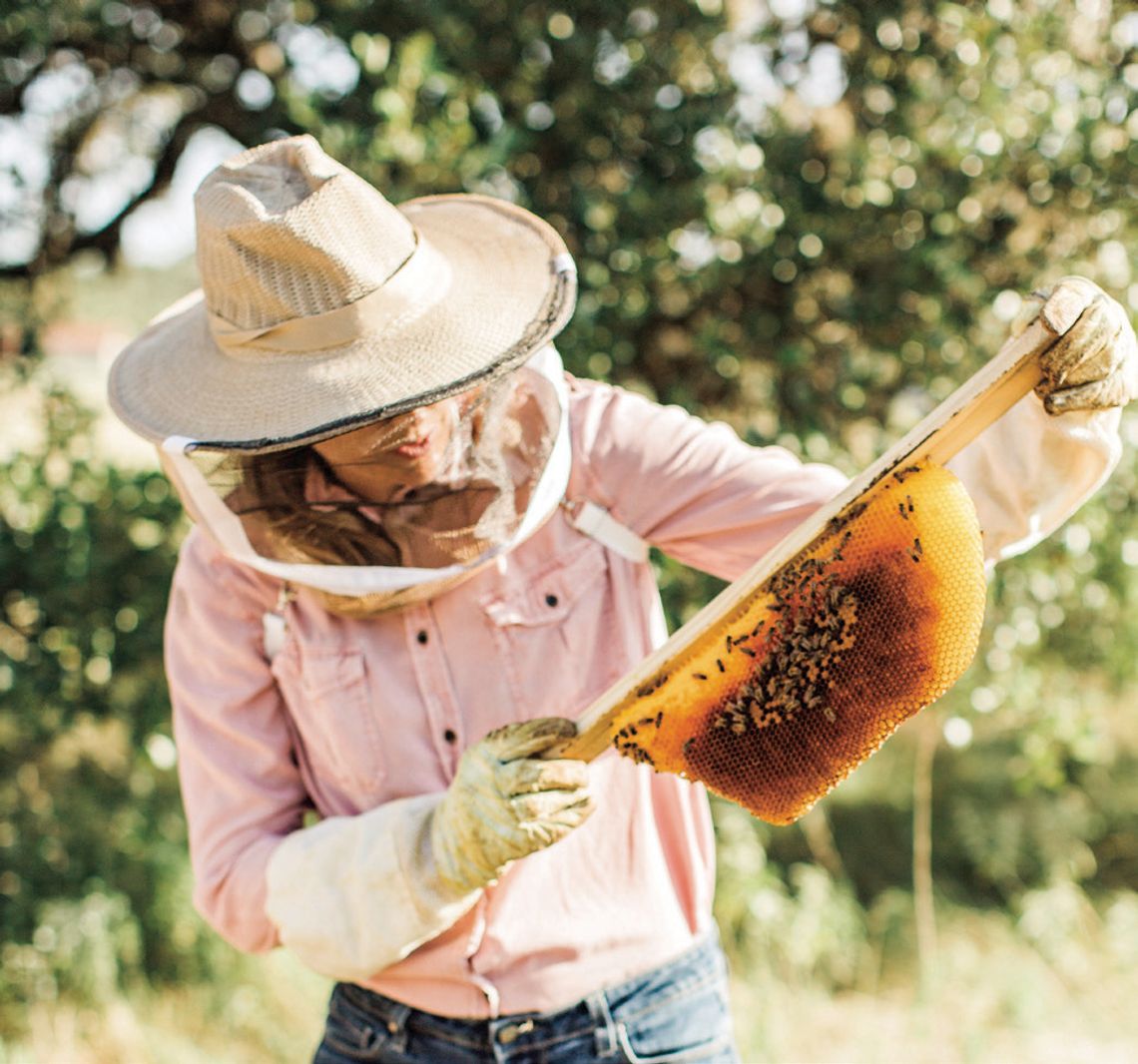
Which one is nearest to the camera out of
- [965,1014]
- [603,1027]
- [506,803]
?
[506,803]

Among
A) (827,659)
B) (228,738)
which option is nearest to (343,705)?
(228,738)

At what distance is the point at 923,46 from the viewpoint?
139 inches

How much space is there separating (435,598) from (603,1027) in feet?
2.55

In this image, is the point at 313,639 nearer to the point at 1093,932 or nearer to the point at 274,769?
the point at 274,769

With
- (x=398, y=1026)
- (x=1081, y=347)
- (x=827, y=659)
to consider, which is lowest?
(x=398, y=1026)

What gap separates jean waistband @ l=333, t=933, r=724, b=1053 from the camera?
1.93 metres

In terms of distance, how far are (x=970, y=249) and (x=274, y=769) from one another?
2739 mm

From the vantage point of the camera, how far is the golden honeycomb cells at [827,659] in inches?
63.9

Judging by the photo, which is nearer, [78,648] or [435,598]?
[435,598]

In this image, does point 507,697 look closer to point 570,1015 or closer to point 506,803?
point 506,803

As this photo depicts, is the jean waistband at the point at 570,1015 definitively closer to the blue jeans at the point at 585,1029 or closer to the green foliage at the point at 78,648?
the blue jeans at the point at 585,1029

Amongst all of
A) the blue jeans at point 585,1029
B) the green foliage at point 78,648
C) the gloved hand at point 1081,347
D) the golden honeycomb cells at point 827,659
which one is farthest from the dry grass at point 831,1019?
the gloved hand at point 1081,347

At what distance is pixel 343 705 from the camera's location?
77.7 inches

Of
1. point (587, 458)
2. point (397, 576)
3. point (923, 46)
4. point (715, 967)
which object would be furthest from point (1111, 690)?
point (397, 576)
